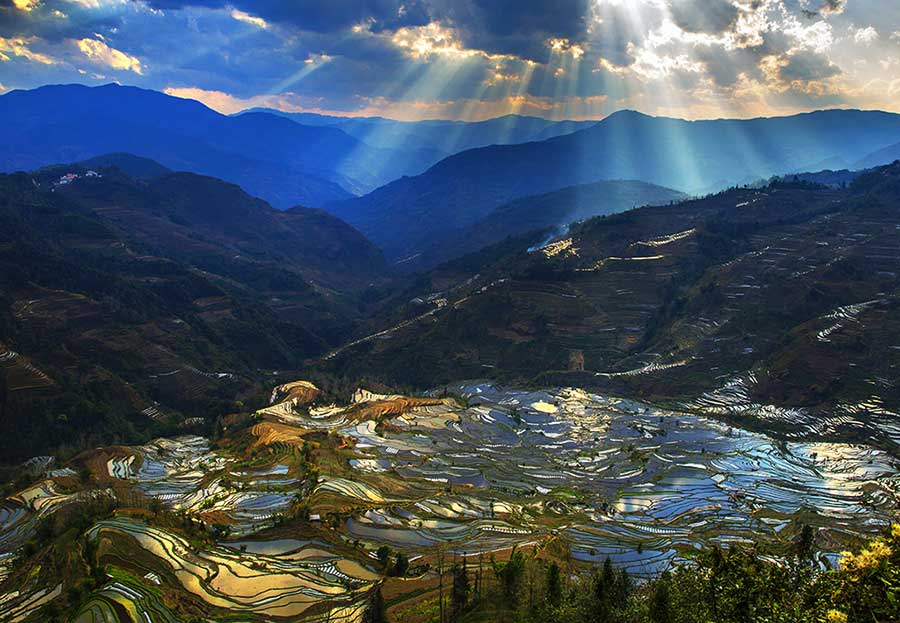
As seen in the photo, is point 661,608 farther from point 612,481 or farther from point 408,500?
point 612,481

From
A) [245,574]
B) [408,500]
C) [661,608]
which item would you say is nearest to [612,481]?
[408,500]

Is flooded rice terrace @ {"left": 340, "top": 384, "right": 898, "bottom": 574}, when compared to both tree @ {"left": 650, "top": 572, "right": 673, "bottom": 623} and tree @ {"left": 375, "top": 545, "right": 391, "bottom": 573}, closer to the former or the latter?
tree @ {"left": 375, "top": 545, "right": 391, "bottom": 573}

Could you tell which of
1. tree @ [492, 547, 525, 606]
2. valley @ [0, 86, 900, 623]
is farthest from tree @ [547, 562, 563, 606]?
tree @ [492, 547, 525, 606]

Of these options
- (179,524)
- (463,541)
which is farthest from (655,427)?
(179,524)

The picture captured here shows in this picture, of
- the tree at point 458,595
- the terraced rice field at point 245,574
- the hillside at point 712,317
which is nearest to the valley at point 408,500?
the terraced rice field at point 245,574

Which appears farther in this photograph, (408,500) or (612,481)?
(612,481)

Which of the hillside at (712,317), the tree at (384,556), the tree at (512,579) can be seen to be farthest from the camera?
the hillside at (712,317)

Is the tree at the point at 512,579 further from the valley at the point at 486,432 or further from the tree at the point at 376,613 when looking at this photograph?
the tree at the point at 376,613
